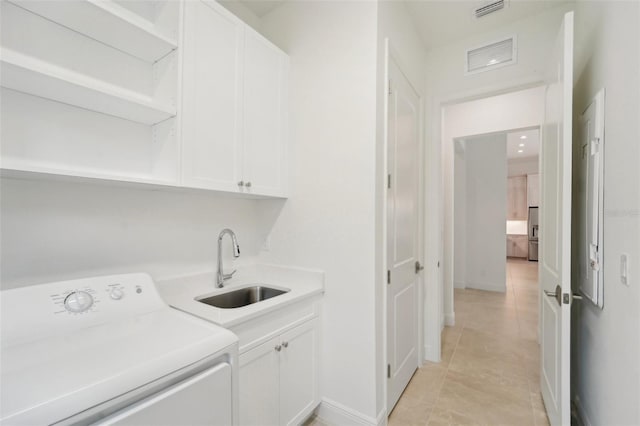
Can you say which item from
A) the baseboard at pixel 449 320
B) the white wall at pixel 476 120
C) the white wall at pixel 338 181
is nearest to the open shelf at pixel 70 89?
the white wall at pixel 338 181

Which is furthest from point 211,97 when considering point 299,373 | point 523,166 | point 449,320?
point 523,166

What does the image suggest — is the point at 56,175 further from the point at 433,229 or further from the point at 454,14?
the point at 454,14

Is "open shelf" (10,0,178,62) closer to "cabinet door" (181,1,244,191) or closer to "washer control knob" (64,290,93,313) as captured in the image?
"cabinet door" (181,1,244,191)

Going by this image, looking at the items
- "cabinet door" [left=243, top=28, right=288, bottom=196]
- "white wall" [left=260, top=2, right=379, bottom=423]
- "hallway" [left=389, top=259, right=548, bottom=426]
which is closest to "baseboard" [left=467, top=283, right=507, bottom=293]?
"hallway" [left=389, top=259, right=548, bottom=426]

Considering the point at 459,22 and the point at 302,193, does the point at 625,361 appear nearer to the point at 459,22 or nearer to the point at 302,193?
the point at 302,193

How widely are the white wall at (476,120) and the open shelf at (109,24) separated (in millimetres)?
2585

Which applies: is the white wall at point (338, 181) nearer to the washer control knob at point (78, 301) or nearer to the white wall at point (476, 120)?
the washer control knob at point (78, 301)

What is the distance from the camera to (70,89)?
3.65 feet

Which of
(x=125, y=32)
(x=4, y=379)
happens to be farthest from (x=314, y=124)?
(x=4, y=379)

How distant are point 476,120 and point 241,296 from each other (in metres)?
3.16

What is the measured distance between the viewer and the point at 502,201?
5055mm

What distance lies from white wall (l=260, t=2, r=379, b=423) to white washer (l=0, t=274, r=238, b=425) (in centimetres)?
87

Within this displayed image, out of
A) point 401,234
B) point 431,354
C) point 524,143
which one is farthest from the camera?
point 524,143

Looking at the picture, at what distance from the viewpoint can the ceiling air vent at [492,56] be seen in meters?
2.27
